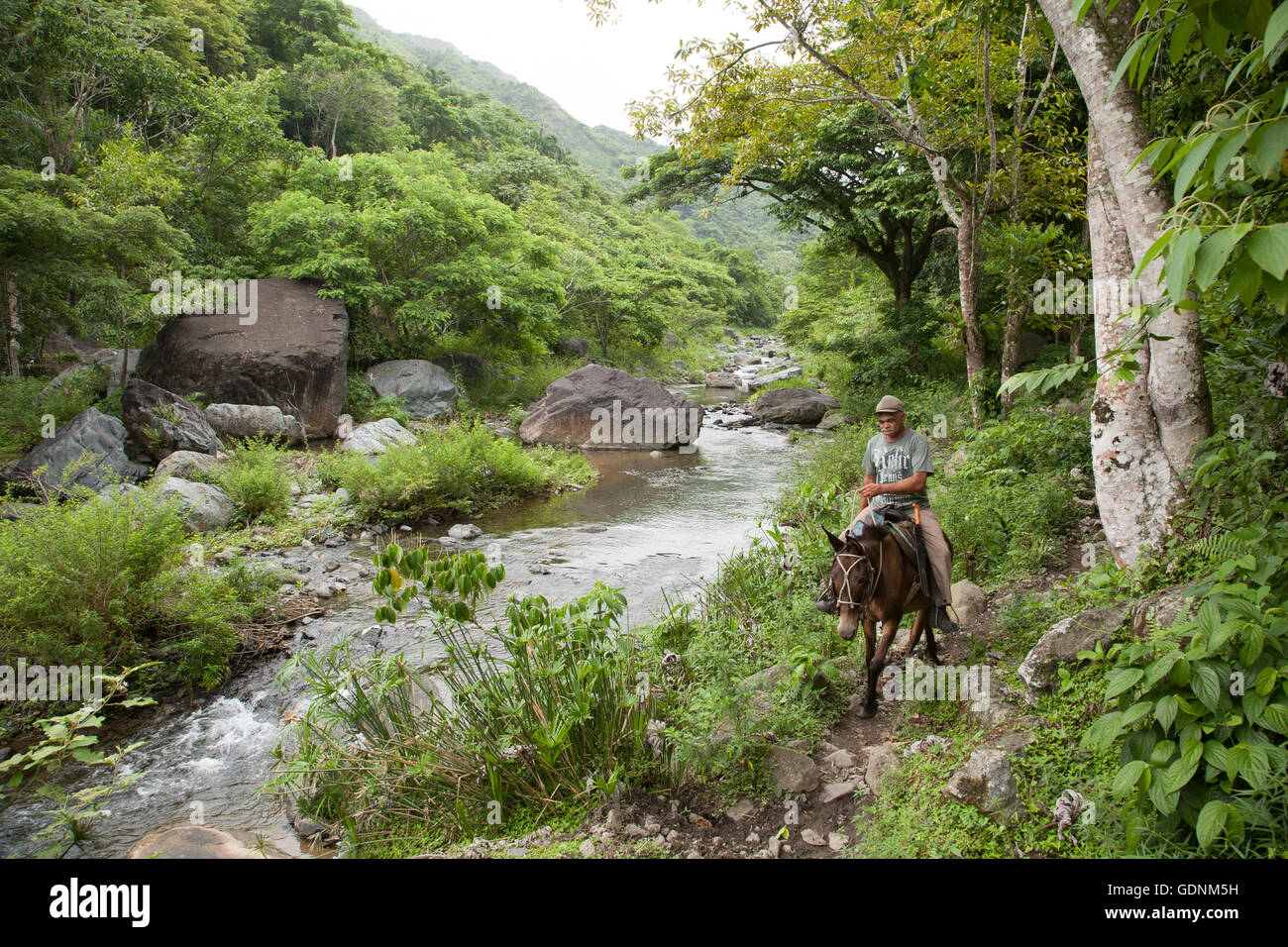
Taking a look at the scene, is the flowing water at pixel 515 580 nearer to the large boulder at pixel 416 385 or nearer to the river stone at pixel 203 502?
the river stone at pixel 203 502

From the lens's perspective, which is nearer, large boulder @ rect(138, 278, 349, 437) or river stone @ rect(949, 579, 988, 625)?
river stone @ rect(949, 579, 988, 625)

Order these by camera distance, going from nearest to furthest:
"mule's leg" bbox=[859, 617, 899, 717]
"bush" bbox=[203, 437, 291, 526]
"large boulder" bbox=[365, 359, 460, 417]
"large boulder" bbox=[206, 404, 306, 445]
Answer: "mule's leg" bbox=[859, 617, 899, 717] → "bush" bbox=[203, 437, 291, 526] → "large boulder" bbox=[206, 404, 306, 445] → "large boulder" bbox=[365, 359, 460, 417]

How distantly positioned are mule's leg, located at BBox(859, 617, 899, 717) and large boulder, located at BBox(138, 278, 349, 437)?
15.4 metres

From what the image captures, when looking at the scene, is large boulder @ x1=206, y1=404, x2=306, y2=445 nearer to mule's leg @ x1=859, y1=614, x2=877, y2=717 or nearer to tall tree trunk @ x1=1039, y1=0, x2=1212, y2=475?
mule's leg @ x1=859, y1=614, x2=877, y2=717

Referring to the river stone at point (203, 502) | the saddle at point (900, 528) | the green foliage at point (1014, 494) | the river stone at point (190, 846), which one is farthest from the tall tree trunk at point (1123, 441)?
the river stone at point (203, 502)

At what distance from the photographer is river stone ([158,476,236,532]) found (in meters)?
9.53

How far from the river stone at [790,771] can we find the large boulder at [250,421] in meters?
13.6

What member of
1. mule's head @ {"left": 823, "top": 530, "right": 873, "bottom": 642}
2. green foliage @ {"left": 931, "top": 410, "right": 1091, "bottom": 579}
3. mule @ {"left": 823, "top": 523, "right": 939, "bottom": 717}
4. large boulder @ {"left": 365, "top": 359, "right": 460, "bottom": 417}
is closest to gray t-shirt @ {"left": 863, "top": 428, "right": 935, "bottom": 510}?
mule @ {"left": 823, "top": 523, "right": 939, "bottom": 717}

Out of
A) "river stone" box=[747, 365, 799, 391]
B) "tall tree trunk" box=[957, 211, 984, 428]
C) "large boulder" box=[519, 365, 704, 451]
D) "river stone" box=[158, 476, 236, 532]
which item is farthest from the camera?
"river stone" box=[747, 365, 799, 391]

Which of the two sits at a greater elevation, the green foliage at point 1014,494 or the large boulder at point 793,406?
the large boulder at point 793,406

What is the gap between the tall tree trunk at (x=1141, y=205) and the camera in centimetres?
398

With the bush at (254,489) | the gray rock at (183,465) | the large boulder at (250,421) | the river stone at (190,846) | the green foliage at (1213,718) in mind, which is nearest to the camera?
the green foliage at (1213,718)

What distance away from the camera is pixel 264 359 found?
50.9 feet
